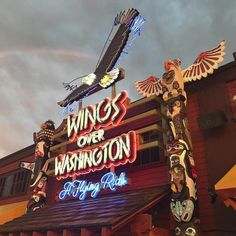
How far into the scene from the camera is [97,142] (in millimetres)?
14453

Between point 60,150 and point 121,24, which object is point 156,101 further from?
point 60,150

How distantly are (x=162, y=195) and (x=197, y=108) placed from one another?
3.76 meters

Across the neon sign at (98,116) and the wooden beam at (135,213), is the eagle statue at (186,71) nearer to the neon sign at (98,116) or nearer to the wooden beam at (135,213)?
the neon sign at (98,116)

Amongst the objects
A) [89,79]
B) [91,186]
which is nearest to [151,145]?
[91,186]

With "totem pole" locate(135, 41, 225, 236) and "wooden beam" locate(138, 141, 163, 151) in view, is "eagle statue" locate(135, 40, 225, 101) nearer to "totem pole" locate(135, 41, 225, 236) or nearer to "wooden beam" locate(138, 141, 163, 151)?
"totem pole" locate(135, 41, 225, 236)

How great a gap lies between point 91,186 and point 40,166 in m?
4.58

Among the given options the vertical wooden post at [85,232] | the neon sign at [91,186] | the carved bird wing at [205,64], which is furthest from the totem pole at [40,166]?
the carved bird wing at [205,64]

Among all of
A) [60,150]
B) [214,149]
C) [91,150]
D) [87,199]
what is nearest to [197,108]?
[214,149]

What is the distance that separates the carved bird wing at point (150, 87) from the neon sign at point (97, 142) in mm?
835

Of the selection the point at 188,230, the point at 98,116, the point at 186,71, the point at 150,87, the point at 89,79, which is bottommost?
the point at 188,230

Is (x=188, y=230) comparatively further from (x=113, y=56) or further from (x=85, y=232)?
(x=113, y=56)

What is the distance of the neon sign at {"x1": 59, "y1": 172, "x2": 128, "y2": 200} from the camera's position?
12.8m

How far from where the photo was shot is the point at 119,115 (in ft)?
45.5

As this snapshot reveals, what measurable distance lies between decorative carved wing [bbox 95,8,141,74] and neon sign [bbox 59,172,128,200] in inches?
239
